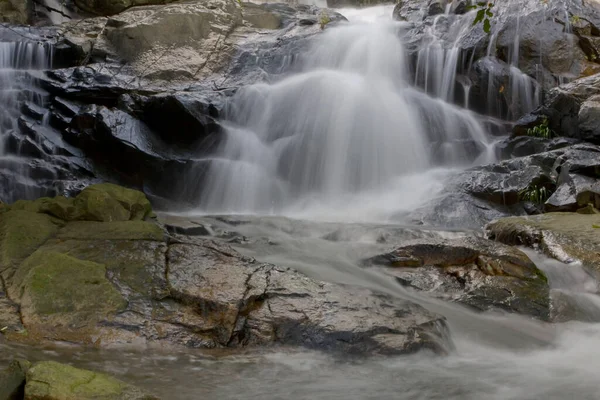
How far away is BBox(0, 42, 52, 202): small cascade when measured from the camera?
9609mm

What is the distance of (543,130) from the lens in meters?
10.9

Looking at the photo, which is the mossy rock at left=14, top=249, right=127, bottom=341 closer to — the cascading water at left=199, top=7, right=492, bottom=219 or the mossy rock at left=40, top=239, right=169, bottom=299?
the mossy rock at left=40, top=239, right=169, bottom=299

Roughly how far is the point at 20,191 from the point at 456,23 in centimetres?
1092

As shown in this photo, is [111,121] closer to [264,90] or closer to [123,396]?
[264,90]

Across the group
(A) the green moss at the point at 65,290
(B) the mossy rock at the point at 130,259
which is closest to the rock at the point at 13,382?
(A) the green moss at the point at 65,290

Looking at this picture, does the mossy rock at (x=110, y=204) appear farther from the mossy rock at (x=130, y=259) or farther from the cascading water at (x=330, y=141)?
the cascading water at (x=330, y=141)

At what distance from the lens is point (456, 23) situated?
13695mm

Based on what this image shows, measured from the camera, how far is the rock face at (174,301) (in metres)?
4.01

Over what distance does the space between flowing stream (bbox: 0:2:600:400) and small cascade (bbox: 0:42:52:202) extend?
0.31 feet

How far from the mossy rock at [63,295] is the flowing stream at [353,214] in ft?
0.96

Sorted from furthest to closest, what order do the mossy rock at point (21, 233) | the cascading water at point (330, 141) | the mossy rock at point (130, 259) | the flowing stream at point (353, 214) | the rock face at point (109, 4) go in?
the rock face at point (109, 4) → the cascading water at point (330, 141) → the mossy rock at point (21, 233) → the mossy rock at point (130, 259) → the flowing stream at point (353, 214)

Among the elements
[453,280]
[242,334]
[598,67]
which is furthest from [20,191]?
[598,67]

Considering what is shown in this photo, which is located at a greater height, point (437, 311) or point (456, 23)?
point (456, 23)

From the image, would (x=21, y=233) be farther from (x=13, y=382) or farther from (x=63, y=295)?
(x=13, y=382)
